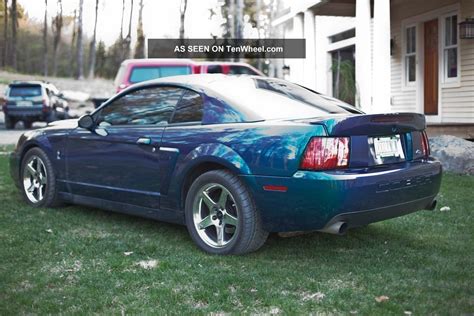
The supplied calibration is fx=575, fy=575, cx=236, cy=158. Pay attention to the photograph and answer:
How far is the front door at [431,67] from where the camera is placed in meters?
12.3

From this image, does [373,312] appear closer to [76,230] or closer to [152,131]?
[152,131]

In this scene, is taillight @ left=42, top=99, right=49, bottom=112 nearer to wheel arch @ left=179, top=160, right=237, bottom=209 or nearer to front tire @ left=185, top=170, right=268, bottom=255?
wheel arch @ left=179, top=160, right=237, bottom=209

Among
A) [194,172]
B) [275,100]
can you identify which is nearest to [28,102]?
[194,172]

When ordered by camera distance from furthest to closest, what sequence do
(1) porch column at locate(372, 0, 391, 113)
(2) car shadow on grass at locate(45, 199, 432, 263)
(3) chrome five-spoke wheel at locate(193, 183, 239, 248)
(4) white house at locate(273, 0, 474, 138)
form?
1. (4) white house at locate(273, 0, 474, 138)
2. (1) porch column at locate(372, 0, 391, 113)
3. (2) car shadow on grass at locate(45, 199, 432, 263)
4. (3) chrome five-spoke wheel at locate(193, 183, 239, 248)

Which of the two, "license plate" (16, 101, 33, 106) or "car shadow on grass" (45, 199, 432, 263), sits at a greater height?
"license plate" (16, 101, 33, 106)

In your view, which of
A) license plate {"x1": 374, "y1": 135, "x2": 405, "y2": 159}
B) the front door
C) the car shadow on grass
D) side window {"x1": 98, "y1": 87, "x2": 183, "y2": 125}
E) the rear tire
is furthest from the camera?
the rear tire

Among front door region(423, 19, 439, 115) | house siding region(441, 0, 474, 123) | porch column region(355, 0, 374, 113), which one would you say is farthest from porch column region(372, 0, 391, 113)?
front door region(423, 19, 439, 115)

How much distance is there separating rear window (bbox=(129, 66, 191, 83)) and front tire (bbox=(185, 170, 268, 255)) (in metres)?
11.3

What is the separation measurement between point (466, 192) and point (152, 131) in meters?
4.03

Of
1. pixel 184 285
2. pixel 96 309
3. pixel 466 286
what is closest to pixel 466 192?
pixel 466 286

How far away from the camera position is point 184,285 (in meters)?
3.49

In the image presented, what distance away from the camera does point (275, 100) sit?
443cm

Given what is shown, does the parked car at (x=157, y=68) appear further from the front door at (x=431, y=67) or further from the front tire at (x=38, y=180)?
the front tire at (x=38, y=180)

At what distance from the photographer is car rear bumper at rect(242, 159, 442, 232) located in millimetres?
3629
